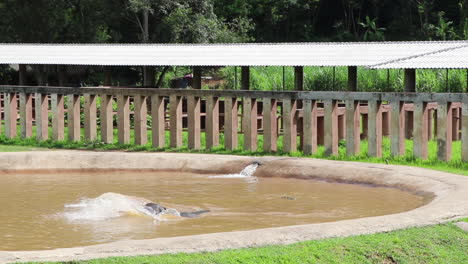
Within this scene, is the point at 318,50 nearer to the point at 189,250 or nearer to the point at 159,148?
the point at 159,148

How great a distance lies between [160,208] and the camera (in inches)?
380

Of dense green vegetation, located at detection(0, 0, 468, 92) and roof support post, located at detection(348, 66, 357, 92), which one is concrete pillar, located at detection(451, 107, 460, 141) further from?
dense green vegetation, located at detection(0, 0, 468, 92)

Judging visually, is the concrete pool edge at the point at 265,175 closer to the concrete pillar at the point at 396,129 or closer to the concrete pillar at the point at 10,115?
the concrete pillar at the point at 396,129

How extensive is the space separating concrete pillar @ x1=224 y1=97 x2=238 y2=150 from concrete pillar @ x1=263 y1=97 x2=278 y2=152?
623 mm

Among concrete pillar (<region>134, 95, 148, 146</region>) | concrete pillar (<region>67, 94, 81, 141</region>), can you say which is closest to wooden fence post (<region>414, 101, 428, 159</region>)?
concrete pillar (<region>134, 95, 148, 146</region>)

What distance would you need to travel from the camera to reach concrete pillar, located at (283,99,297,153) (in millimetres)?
15109

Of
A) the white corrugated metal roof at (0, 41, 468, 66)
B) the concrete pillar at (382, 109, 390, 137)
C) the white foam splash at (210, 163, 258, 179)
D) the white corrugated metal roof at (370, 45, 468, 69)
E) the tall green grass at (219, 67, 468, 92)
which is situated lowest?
the white foam splash at (210, 163, 258, 179)

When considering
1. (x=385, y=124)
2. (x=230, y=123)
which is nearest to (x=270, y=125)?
(x=230, y=123)

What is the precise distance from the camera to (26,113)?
18.1 meters

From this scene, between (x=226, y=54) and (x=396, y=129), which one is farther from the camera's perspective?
(x=226, y=54)

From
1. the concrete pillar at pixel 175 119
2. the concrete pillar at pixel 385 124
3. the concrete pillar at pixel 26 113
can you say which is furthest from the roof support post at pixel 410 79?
the concrete pillar at pixel 26 113

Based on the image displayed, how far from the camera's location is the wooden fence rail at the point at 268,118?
45.6 ft

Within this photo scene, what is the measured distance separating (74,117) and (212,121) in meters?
3.08

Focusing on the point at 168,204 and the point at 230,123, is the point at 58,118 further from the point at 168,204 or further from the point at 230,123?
the point at 168,204
